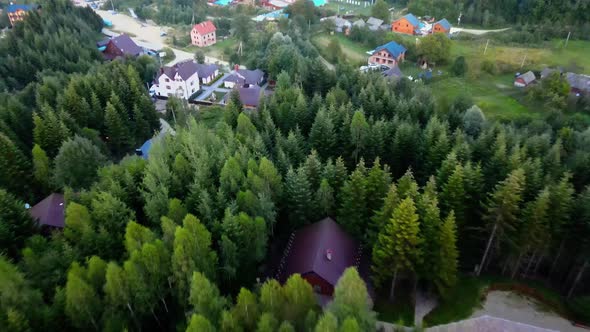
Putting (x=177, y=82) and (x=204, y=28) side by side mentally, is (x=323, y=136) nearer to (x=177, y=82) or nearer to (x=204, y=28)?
(x=177, y=82)

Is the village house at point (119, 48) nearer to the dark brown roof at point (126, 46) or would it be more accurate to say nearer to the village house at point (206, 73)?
the dark brown roof at point (126, 46)

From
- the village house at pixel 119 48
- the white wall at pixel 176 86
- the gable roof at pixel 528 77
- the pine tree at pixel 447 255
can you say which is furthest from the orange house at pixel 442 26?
the pine tree at pixel 447 255

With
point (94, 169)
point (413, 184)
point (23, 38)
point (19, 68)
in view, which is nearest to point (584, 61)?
point (413, 184)

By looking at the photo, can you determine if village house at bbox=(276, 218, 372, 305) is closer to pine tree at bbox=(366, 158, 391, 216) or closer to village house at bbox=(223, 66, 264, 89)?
pine tree at bbox=(366, 158, 391, 216)

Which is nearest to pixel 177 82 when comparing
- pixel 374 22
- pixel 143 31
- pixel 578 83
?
pixel 143 31

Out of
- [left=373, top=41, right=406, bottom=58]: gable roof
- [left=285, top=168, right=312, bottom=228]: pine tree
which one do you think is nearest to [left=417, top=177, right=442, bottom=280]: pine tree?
[left=285, top=168, right=312, bottom=228]: pine tree

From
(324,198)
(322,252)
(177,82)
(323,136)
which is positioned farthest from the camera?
(177,82)
